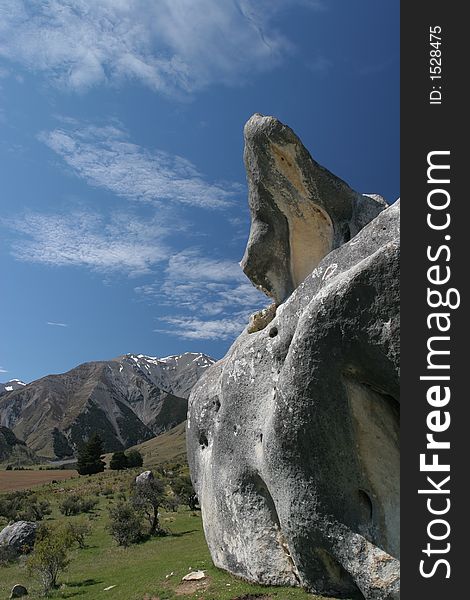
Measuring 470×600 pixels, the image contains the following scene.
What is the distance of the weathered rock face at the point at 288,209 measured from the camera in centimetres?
1859

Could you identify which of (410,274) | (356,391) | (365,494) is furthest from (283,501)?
(410,274)

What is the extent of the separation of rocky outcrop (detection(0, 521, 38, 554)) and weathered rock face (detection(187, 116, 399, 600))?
1872 centimetres

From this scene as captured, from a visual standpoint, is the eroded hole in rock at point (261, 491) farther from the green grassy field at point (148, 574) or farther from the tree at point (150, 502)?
the tree at point (150, 502)

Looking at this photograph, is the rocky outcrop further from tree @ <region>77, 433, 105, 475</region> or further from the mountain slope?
the mountain slope

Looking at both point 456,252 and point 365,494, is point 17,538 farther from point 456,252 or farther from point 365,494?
point 456,252

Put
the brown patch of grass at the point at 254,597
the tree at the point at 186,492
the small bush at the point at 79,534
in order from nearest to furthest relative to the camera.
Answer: the brown patch of grass at the point at 254,597, the small bush at the point at 79,534, the tree at the point at 186,492

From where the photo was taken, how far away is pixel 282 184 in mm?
19281

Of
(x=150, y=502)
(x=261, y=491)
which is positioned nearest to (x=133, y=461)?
(x=150, y=502)

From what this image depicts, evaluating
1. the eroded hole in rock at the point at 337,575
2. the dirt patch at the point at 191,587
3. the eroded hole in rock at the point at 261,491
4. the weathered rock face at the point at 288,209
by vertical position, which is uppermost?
the weathered rock face at the point at 288,209

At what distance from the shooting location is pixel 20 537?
98.5 ft

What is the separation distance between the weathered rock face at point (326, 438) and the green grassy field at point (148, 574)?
822 millimetres

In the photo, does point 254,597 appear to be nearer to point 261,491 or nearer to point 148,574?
point 261,491

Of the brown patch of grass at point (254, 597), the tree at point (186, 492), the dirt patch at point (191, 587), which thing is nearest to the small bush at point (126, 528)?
the tree at point (186, 492)

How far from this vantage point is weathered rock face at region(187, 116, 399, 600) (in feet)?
35.2
